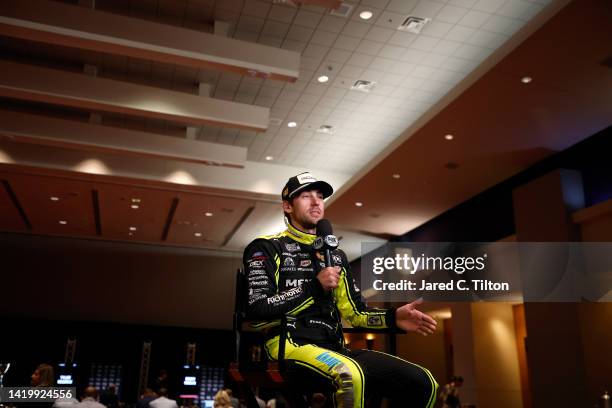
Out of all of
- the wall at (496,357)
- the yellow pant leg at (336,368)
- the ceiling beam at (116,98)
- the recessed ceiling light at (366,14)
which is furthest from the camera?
the wall at (496,357)

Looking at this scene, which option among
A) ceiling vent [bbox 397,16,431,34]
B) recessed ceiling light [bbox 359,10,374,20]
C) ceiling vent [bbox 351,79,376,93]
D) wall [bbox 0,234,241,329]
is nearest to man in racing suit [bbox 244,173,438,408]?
recessed ceiling light [bbox 359,10,374,20]

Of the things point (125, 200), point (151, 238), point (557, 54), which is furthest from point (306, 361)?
point (151, 238)

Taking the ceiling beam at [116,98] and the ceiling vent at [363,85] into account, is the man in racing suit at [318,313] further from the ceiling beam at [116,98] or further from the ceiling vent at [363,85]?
the ceiling vent at [363,85]

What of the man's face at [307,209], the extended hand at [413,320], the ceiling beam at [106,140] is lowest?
the extended hand at [413,320]

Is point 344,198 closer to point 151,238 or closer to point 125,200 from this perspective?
point 125,200

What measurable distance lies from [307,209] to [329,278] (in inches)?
15.4

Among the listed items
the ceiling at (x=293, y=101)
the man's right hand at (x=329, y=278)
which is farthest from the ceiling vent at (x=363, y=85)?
the man's right hand at (x=329, y=278)

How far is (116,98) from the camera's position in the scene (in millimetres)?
7430

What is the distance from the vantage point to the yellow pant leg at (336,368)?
59.7 inches

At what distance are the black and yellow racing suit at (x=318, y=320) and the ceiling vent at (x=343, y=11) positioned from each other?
522cm

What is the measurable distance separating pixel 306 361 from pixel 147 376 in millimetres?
15485

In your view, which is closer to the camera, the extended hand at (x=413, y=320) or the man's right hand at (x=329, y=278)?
the man's right hand at (x=329, y=278)

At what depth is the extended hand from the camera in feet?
6.12

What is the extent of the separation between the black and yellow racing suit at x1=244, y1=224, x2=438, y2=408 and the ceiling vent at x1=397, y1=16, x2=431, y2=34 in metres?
5.50
